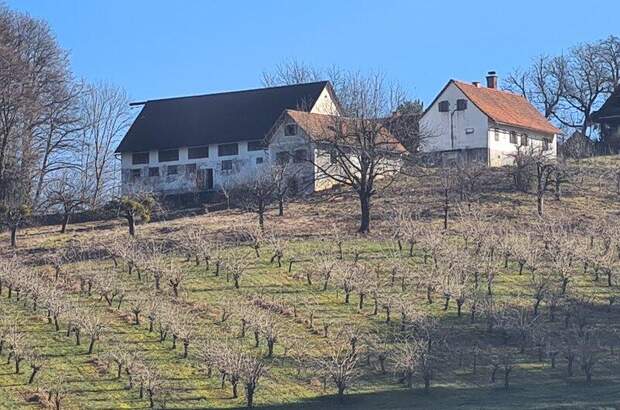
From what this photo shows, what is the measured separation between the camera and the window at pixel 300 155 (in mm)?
60591

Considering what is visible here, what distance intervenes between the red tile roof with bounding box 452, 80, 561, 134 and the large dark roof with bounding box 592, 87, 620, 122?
2901 millimetres

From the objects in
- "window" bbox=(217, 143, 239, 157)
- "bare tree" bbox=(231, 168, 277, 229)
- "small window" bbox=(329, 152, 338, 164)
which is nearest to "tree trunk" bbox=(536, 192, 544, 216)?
"small window" bbox=(329, 152, 338, 164)

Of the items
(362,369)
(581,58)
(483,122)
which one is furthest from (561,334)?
(581,58)

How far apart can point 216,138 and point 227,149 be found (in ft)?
3.59

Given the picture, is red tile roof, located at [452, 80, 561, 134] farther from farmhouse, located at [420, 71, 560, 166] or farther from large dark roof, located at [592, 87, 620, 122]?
large dark roof, located at [592, 87, 620, 122]

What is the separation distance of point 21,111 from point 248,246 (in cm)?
2180

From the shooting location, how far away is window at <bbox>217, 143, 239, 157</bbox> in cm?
6569

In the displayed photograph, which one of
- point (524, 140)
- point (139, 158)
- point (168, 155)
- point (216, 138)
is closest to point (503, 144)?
point (524, 140)

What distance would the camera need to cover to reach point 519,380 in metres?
29.1

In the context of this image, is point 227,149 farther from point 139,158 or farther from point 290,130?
point 139,158

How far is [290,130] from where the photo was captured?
6231cm

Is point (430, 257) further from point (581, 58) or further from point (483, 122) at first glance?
point (581, 58)

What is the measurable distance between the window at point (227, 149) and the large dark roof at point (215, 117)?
354 mm

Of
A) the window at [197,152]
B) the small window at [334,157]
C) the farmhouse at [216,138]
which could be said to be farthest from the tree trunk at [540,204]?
the window at [197,152]
